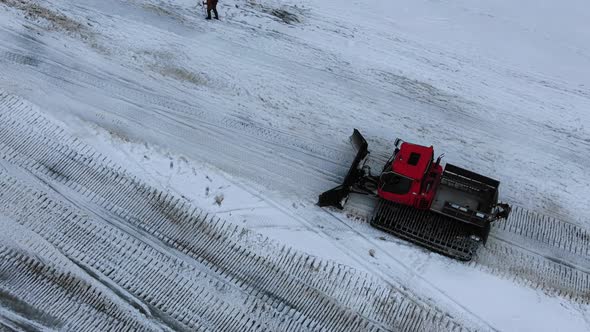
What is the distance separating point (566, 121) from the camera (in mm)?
12703

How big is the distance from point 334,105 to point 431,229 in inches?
149

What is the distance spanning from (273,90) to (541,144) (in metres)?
6.16

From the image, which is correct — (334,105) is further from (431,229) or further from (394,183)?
(431,229)

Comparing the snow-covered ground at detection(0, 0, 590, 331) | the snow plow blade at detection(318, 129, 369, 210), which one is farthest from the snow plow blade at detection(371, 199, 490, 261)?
the snow plow blade at detection(318, 129, 369, 210)

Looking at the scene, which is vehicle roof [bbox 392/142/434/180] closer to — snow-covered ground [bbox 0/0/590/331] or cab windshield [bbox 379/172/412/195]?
cab windshield [bbox 379/172/412/195]

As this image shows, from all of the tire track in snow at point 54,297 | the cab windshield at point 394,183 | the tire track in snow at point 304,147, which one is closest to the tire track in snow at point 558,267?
the tire track in snow at point 304,147

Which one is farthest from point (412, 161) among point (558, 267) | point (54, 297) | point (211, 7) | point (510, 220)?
point (54, 297)

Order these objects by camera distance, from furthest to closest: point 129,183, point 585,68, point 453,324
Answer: point 585,68 < point 129,183 < point 453,324

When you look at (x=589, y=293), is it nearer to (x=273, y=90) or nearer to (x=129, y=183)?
(x=273, y=90)

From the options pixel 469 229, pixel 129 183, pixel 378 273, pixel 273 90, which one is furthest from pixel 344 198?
pixel 129 183

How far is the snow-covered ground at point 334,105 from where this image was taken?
34.1ft

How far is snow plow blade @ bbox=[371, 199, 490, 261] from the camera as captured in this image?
1023cm

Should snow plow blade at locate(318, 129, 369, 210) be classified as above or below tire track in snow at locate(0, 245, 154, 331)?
above

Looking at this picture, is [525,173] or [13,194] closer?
[13,194]
